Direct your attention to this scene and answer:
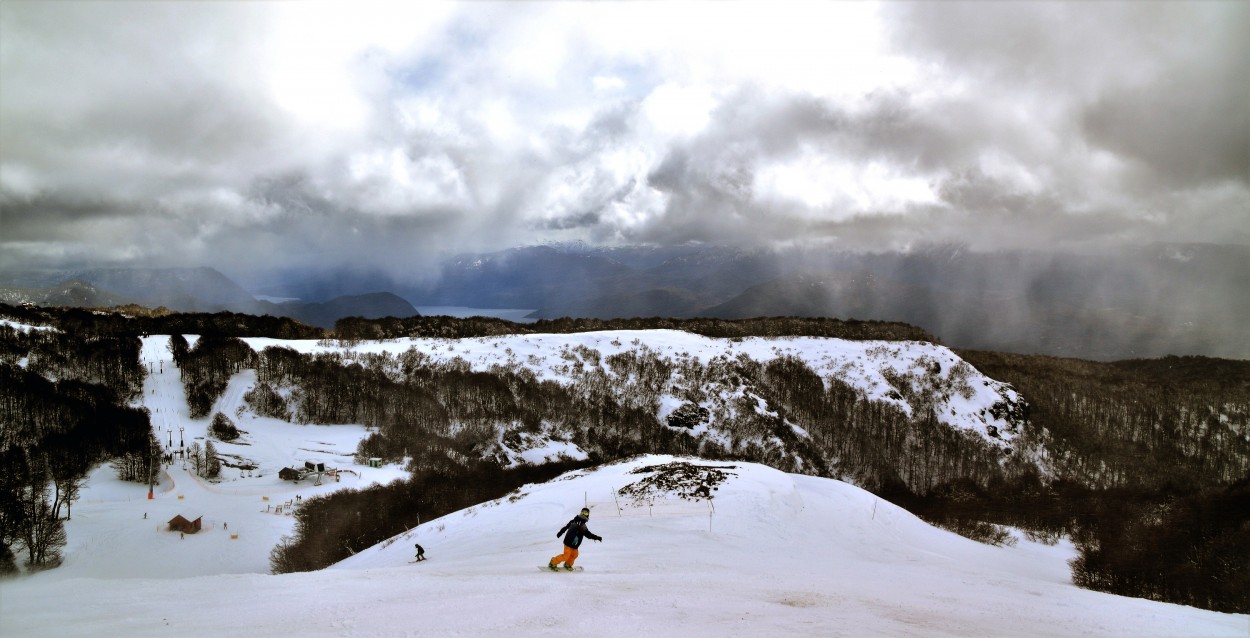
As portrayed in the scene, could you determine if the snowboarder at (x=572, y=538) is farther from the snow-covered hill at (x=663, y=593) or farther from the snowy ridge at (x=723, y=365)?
the snowy ridge at (x=723, y=365)

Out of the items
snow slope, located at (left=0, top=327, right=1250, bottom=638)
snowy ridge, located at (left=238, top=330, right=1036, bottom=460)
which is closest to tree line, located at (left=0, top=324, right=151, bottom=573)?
snow slope, located at (left=0, top=327, right=1250, bottom=638)

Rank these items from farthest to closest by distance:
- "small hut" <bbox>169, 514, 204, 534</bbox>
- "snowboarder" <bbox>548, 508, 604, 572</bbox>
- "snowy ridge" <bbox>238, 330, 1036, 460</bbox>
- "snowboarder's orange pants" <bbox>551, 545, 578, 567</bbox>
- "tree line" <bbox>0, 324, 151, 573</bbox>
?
"snowy ridge" <bbox>238, 330, 1036, 460</bbox>
"small hut" <bbox>169, 514, 204, 534</bbox>
"tree line" <bbox>0, 324, 151, 573</bbox>
"snowboarder's orange pants" <bbox>551, 545, 578, 567</bbox>
"snowboarder" <bbox>548, 508, 604, 572</bbox>

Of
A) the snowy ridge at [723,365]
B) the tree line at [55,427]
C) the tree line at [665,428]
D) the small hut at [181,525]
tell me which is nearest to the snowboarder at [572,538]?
the tree line at [55,427]

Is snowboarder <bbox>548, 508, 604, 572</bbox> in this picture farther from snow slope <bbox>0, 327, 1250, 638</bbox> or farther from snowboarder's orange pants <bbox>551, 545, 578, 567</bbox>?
snow slope <bbox>0, 327, 1250, 638</bbox>

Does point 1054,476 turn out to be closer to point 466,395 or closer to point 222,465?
point 466,395

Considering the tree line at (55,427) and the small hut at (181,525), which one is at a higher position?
the tree line at (55,427)

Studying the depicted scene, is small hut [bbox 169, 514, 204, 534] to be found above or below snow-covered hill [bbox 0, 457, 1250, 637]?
below

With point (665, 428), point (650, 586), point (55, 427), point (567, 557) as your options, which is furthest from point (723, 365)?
point (650, 586)

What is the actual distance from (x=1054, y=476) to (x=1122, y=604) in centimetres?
12120

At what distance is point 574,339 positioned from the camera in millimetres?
144500

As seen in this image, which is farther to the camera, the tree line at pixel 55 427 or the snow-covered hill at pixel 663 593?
the tree line at pixel 55 427

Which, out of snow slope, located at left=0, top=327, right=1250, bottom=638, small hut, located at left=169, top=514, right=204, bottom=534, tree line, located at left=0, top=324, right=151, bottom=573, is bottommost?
small hut, located at left=169, top=514, right=204, bottom=534

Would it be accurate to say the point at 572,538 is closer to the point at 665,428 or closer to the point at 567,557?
the point at 567,557

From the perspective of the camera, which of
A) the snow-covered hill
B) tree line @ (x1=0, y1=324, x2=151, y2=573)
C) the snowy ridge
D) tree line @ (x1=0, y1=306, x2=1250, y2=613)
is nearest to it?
the snow-covered hill
